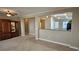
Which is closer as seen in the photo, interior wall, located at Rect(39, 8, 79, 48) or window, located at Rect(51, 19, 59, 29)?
interior wall, located at Rect(39, 8, 79, 48)

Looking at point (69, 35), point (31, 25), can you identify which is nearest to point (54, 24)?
point (69, 35)

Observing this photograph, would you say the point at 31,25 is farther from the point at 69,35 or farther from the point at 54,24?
the point at 69,35

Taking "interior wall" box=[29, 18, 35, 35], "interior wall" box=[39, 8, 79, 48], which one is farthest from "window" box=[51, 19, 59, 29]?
"interior wall" box=[29, 18, 35, 35]

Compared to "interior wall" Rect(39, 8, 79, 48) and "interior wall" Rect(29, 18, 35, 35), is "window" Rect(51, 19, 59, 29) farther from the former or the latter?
"interior wall" Rect(29, 18, 35, 35)

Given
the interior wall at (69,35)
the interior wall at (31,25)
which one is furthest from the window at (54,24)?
the interior wall at (31,25)

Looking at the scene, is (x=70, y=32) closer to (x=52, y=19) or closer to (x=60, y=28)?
(x=60, y=28)

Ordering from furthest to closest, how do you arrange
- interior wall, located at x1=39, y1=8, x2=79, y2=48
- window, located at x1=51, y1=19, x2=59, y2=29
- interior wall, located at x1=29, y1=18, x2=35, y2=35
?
1. interior wall, located at x1=29, y1=18, x2=35, y2=35
2. window, located at x1=51, y1=19, x2=59, y2=29
3. interior wall, located at x1=39, y1=8, x2=79, y2=48

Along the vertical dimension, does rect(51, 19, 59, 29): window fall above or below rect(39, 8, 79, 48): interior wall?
above

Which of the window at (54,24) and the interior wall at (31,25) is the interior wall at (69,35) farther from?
the interior wall at (31,25)

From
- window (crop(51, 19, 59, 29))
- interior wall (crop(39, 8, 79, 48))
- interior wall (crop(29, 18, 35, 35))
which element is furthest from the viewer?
interior wall (crop(29, 18, 35, 35))

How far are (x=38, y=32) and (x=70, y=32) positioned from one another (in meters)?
2.69
